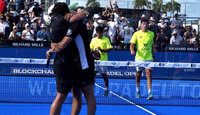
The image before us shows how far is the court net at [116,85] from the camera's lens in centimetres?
857

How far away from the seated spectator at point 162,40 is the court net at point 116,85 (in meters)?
0.88

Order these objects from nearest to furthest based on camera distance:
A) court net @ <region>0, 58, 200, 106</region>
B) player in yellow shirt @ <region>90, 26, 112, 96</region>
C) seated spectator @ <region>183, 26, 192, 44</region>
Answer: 1. court net @ <region>0, 58, 200, 106</region>
2. player in yellow shirt @ <region>90, 26, 112, 96</region>
3. seated spectator @ <region>183, 26, 192, 44</region>

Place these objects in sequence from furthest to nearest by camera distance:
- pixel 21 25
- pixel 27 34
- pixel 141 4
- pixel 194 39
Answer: pixel 141 4 → pixel 194 39 → pixel 21 25 → pixel 27 34

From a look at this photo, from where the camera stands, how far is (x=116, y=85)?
12.1m

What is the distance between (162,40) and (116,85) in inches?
151

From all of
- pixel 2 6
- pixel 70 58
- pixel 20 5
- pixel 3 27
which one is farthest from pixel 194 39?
pixel 70 58

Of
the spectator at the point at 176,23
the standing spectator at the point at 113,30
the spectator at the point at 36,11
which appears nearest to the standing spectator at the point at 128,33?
the standing spectator at the point at 113,30

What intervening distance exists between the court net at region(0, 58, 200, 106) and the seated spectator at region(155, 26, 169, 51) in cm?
88

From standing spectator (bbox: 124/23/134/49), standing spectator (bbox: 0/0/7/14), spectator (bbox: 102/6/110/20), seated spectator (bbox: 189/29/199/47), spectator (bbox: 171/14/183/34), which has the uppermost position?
standing spectator (bbox: 0/0/7/14)

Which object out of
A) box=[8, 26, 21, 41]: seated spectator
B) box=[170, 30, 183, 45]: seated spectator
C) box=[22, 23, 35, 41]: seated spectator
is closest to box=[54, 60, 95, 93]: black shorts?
box=[8, 26, 21, 41]: seated spectator

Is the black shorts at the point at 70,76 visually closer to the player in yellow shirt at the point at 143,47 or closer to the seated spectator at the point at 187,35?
the player in yellow shirt at the point at 143,47

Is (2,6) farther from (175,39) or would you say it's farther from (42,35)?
(175,39)

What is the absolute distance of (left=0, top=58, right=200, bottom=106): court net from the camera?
8568mm

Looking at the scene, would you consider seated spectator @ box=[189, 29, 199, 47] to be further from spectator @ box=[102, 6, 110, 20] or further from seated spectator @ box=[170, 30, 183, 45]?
spectator @ box=[102, 6, 110, 20]
